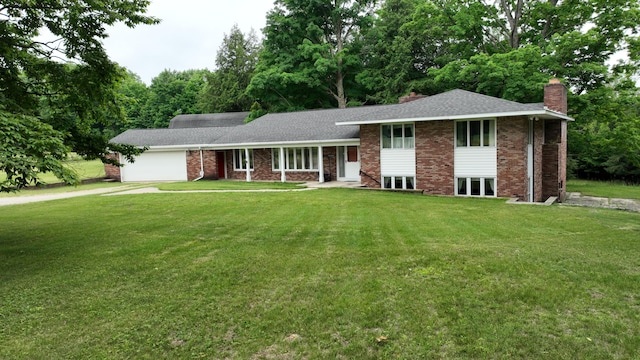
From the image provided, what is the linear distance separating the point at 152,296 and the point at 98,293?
0.83 metres

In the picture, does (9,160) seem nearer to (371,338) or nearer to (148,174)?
(371,338)

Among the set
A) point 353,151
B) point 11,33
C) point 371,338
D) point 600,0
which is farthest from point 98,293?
point 600,0

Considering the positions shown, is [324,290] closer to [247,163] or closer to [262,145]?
[262,145]

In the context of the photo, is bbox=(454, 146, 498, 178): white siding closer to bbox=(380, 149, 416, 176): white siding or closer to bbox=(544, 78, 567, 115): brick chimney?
bbox=(380, 149, 416, 176): white siding

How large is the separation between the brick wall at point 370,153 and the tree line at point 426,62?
970 cm

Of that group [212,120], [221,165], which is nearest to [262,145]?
[221,165]

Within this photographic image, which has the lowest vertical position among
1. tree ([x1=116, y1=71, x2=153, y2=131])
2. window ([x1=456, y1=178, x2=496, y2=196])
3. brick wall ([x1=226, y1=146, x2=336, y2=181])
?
window ([x1=456, y1=178, x2=496, y2=196])

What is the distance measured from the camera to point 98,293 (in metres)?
5.52

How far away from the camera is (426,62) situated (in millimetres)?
36156

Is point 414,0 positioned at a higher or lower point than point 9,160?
higher

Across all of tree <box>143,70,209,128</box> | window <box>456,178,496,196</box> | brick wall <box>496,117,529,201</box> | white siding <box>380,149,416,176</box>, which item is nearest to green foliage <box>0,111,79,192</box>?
white siding <box>380,149,416,176</box>

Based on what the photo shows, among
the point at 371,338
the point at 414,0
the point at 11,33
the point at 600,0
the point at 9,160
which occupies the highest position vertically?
the point at 414,0

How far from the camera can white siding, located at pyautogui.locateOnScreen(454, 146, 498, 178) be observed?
15812mm

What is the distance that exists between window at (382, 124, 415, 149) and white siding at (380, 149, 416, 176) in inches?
8.8
